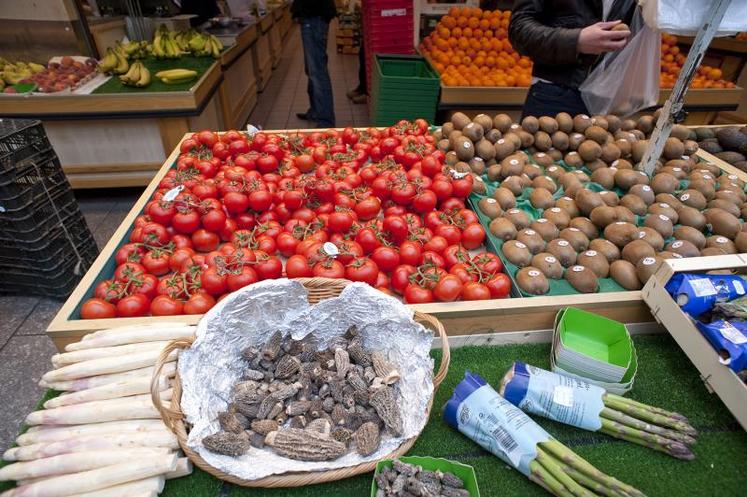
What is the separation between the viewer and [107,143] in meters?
4.14

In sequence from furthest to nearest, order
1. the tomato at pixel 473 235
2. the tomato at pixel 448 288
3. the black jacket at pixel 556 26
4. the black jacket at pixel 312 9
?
the black jacket at pixel 312 9 < the black jacket at pixel 556 26 < the tomato at pixel 473 235 < the tomato at pixel 448 288

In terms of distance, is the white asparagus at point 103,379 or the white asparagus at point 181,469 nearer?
the white asparagus at point 181,469

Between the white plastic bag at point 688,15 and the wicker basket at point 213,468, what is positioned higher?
the white plastic bag at point 688,15

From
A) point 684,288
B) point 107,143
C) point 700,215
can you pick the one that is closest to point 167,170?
point 107,143

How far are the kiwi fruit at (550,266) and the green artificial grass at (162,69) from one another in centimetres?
382

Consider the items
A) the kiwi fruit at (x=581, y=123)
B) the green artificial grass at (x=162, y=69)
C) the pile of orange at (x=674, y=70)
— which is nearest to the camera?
the kiwi fruit at (x=581, y=123)

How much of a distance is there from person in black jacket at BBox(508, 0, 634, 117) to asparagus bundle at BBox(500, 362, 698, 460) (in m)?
2.07

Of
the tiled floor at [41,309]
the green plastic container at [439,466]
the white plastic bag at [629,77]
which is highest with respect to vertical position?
the white plastic bag at [629,77]

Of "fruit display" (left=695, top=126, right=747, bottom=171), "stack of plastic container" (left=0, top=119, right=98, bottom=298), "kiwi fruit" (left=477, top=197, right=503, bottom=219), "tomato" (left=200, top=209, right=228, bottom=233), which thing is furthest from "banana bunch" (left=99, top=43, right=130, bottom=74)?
"fruit display" (left=695, top=126, right=747, bottom=171)

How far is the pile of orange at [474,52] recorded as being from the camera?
486 cm

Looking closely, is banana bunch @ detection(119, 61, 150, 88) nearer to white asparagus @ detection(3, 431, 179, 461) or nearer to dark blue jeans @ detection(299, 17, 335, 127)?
dark blue jeans @ detection(299, 17, 335, 127)

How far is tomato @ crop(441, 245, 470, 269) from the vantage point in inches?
84.1

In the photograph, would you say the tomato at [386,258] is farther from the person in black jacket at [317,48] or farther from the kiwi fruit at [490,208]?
the person in black jacket at [317,48]

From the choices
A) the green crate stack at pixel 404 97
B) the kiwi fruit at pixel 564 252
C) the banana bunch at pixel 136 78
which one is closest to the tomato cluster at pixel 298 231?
the kiwi fruit at pixel 564 252
